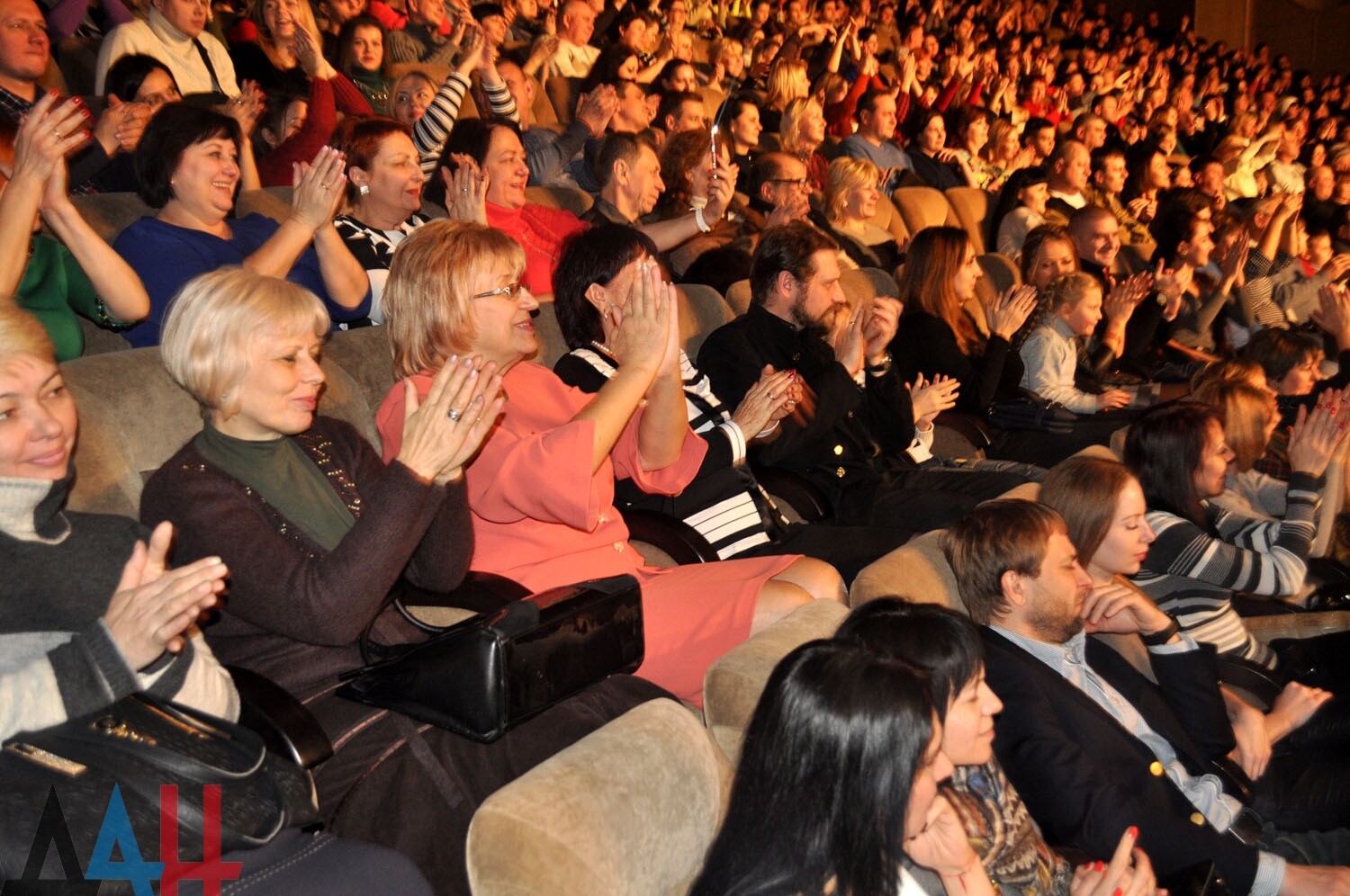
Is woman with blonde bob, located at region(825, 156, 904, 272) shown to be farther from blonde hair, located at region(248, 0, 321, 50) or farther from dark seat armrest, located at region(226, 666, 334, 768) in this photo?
dark seat armrest, located at region(226, 666, 334, 768)

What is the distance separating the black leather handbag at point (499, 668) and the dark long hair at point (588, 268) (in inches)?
45.7

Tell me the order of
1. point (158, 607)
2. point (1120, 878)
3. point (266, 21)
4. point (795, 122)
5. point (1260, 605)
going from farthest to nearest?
1. point (795, 122)
2. point (266, 21)
3. point (1260, 605)
4. point (1120, 878)
5. point (158, 607)

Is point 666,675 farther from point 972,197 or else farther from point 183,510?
point 972,197

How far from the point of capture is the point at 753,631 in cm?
221

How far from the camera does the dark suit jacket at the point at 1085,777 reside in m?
1.86

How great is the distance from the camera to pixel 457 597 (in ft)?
6.70

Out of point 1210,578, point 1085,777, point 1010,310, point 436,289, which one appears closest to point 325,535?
point 436,289

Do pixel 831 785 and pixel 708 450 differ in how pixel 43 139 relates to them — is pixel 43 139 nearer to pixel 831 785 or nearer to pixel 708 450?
pixel 708 450

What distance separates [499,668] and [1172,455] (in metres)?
1.98

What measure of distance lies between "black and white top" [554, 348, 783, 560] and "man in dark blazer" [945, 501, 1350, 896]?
65cm

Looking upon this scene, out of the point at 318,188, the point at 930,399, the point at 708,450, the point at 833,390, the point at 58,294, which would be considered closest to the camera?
the point at 58,294

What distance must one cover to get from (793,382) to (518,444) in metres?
1.08

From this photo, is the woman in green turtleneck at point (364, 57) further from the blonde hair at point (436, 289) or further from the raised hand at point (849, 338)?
the blonde hair at point (436, 289)

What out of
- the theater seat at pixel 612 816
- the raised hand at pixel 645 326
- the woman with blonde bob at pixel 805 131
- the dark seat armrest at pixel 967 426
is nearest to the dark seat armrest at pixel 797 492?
the raised hand at pixel 645 326
